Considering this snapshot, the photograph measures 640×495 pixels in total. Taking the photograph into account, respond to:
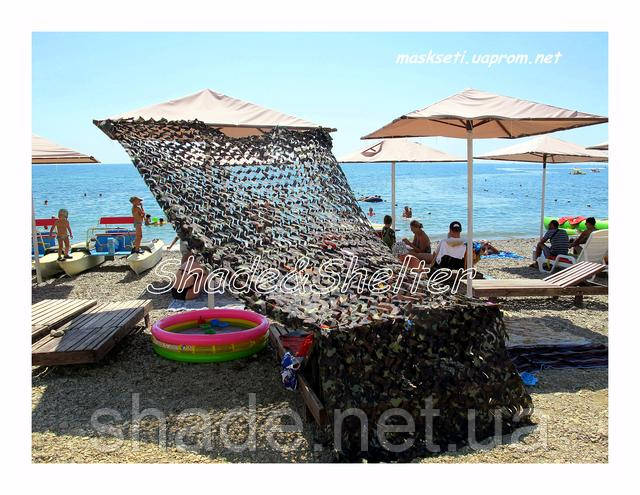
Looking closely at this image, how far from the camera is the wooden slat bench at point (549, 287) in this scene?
713cm

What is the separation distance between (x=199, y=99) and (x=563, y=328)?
5.01 metres

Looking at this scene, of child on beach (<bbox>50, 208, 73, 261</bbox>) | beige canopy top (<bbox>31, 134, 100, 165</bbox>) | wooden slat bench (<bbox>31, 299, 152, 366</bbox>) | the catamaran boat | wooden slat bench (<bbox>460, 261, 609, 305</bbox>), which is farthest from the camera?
child on beach (<bbox>50, 208, 73, 261</bbox>)

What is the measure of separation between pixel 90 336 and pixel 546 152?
9061 mm

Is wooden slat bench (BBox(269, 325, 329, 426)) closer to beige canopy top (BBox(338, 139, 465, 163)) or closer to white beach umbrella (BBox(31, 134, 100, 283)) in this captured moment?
white beach umbrella (BBox(31, 134, 100, 283))

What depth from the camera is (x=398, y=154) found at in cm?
1113

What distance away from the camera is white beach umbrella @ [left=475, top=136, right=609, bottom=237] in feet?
35.4

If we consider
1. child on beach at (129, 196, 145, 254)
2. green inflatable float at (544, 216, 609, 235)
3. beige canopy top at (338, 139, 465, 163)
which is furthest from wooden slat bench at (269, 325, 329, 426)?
green inflatable float at (544, 216, 609, 235)

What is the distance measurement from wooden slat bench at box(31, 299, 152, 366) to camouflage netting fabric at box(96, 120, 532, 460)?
5.05ft

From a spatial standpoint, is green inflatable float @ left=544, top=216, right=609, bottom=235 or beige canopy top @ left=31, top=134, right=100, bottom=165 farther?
green inflatable float @ left=544, top=216, right=609, bottom=235

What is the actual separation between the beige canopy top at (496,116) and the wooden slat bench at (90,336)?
11.9 ft

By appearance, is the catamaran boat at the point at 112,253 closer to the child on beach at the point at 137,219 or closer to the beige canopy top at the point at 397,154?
the child on beach at the point at 137,219

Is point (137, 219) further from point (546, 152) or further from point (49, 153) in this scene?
Answer: point (546, 152)

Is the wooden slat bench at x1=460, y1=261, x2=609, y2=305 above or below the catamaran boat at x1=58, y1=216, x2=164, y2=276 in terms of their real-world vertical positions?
below

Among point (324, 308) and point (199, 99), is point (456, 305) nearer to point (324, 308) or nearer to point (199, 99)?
point (324, 308)
